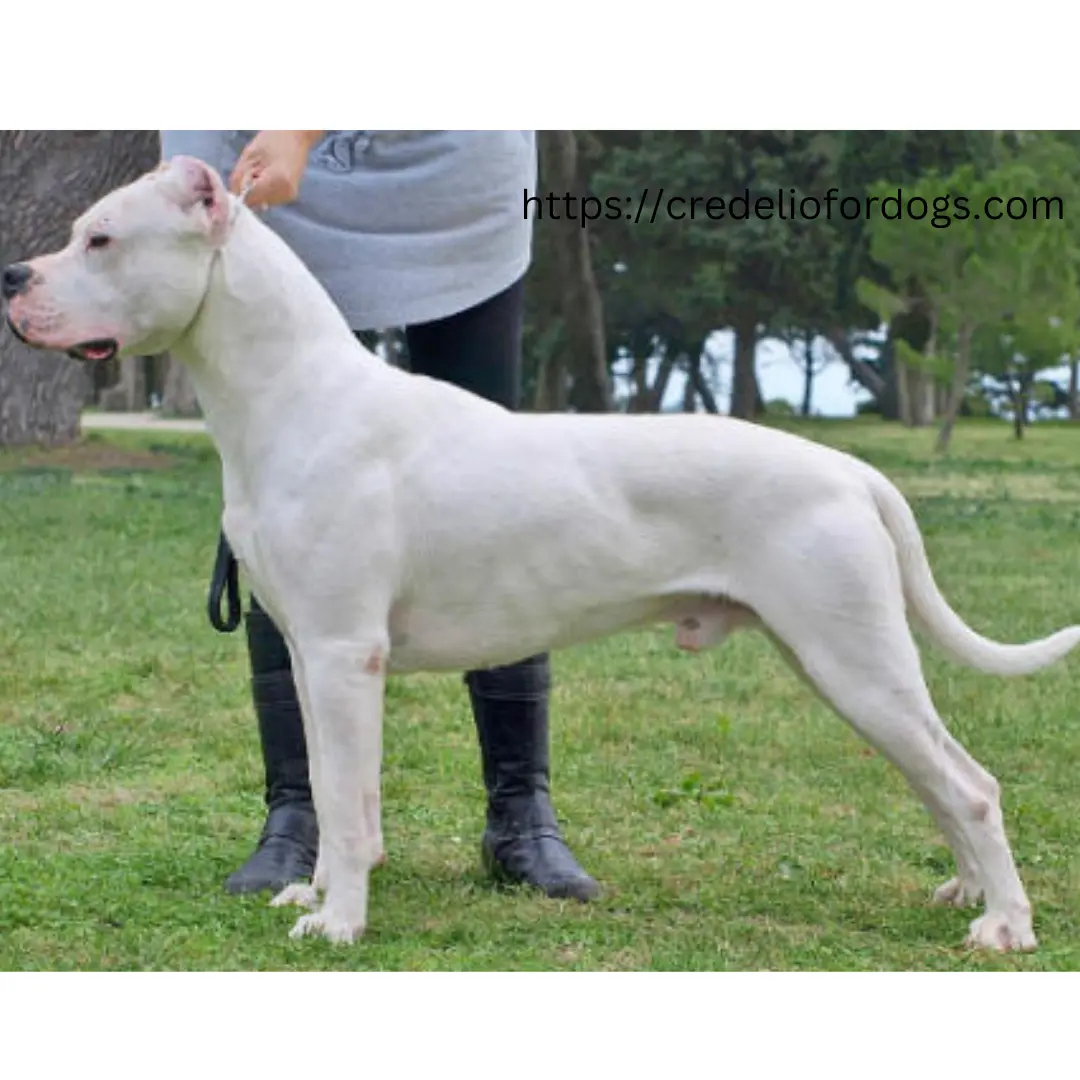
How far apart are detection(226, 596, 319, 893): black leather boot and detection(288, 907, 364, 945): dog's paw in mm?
559

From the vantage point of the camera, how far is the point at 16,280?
3787 mm

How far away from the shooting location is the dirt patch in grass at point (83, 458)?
1662cm

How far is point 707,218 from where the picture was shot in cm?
2489

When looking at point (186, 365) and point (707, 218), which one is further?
point (707, 218)

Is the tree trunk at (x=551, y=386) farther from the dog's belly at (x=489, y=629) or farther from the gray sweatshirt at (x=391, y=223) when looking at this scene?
the dog's belly at (x=489, y=629)

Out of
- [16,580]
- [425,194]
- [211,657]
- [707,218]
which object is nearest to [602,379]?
[707,218]

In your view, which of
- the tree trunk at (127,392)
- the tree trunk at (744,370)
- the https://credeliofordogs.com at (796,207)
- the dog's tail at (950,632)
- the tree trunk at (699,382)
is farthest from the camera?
the tree trunk at (699,382)

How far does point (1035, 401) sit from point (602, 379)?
202 inches

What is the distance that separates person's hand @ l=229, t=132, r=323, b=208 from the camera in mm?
4078

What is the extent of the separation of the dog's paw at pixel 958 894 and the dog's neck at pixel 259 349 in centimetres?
172

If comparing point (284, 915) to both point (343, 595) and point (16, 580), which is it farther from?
point (16, 580)

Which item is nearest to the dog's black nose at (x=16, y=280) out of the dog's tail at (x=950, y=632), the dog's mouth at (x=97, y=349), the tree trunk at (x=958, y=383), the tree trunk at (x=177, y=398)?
the dog's mouth at (x=97, y=349)

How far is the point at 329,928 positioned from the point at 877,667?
4.11 feet

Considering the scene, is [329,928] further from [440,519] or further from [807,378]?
[807,378]
